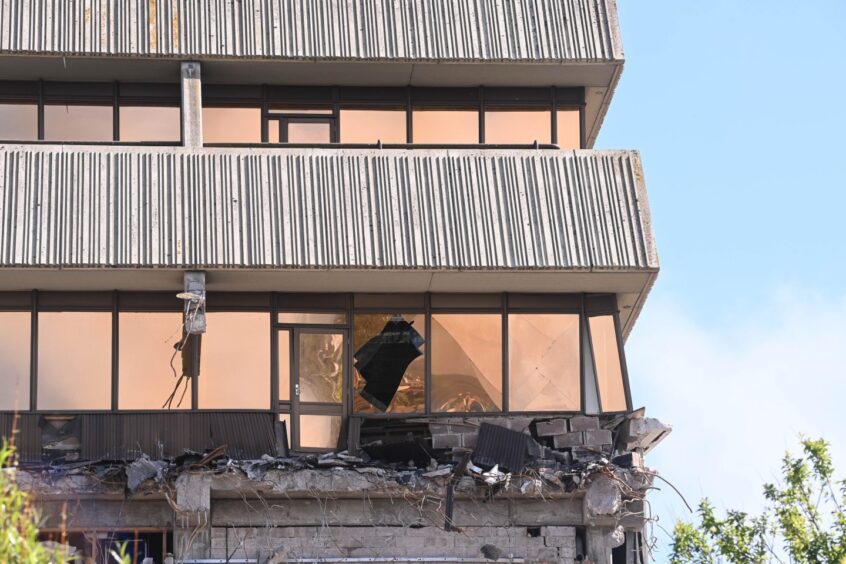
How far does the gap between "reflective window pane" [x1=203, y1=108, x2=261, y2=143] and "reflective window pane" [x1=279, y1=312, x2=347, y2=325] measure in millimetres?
3400

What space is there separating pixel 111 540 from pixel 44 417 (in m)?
2.34

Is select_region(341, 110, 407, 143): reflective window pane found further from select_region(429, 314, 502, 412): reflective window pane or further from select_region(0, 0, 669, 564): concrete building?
select_region(429, 314, 502, 412): reflective window pane

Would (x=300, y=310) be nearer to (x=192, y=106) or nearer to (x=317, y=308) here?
(x=317, y=308)

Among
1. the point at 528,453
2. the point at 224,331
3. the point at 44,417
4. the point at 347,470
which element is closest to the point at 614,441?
the point at 528,453

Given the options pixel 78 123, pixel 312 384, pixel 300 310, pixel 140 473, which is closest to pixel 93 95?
pixel 78 123

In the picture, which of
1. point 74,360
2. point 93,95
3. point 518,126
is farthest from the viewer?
point 518,126

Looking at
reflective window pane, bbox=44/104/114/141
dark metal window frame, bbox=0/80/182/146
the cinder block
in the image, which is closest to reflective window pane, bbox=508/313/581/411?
the cinder block

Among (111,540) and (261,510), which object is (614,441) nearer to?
(261,510)

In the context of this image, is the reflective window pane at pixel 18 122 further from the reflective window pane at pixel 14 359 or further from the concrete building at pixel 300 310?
the reflective window pane at pixel 14 359

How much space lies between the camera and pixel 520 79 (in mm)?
38000

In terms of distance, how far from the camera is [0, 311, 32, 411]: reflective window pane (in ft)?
114

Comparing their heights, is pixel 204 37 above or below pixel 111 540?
above

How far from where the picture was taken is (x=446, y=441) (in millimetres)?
35375

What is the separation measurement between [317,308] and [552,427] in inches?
175
